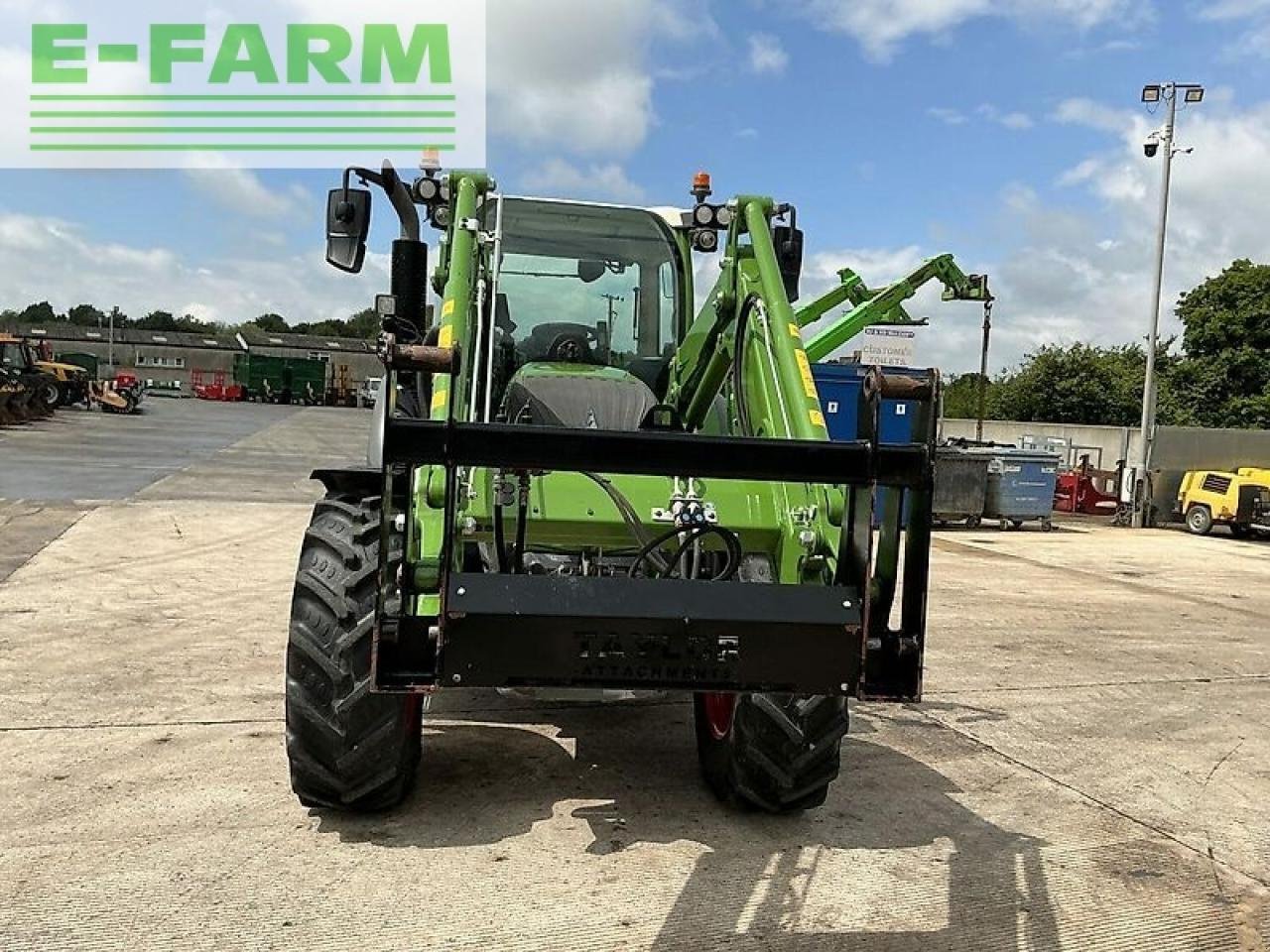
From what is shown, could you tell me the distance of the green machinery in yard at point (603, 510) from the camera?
330 cm

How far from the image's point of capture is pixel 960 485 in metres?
18.0

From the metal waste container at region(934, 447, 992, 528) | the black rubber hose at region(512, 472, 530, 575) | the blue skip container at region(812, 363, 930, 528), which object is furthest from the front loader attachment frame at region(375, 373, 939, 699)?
the metal waste container at region(934, 447, 992, 528)

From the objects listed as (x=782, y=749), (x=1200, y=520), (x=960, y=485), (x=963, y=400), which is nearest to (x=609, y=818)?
(x=782, y=749)

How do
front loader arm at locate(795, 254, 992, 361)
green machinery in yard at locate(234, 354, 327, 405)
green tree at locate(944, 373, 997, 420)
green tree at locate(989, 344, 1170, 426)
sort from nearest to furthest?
front loader arm at locate(795, 254, 992, 361) < green tree at locate(989, 344, 1170, 426) < green tree at locate(944, 373, 997, 420) < green machinery in yard at locate(234, 354, 327, 405)

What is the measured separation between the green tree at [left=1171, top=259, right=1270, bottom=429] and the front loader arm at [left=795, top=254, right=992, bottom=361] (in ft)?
74.9

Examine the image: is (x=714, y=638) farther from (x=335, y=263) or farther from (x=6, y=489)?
(x=6, y=489)

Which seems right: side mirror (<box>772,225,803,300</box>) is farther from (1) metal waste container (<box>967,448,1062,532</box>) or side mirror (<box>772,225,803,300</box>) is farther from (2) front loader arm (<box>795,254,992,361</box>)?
(1) metal waste container (<box>967,448,1062,532</box>)

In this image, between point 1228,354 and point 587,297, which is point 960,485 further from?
point 1228,354

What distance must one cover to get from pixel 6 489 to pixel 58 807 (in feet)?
38.5

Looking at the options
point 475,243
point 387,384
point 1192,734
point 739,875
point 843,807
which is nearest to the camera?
point 387,384

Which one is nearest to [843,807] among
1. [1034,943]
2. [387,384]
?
[1034,943]

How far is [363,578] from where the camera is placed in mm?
3699

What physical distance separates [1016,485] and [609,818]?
1559cm

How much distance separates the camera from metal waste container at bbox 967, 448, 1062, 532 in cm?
1828
